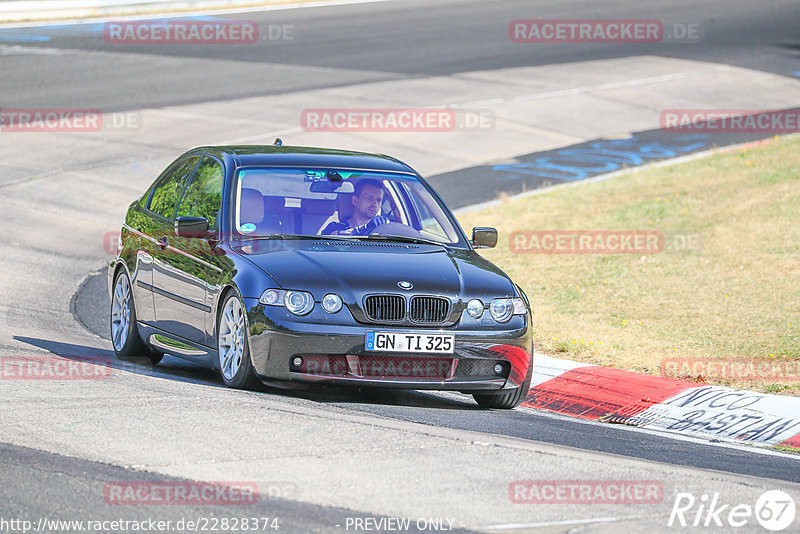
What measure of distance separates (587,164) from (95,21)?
17.2 meters

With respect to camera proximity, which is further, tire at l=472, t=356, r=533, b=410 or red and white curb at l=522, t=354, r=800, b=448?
red and white curb at l=522, t=354, r=800, b=448

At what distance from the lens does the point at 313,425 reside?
23.5ft

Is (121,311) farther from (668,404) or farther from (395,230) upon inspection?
(668,404)

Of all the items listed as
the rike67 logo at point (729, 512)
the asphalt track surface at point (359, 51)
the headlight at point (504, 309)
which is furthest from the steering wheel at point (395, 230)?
the asphalt track surface at point (359, 51)

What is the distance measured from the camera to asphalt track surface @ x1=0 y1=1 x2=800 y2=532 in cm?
617

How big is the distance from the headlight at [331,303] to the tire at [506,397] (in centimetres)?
135

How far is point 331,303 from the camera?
26.6 feet

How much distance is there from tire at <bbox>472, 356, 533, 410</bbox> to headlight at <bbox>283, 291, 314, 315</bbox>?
1471 millimetres

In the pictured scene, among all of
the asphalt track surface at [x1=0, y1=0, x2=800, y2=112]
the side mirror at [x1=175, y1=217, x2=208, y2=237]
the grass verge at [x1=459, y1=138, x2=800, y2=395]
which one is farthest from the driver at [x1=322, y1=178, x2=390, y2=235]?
the asphalt track surface at [x1=0, y1=0, x2=800, y2=112]

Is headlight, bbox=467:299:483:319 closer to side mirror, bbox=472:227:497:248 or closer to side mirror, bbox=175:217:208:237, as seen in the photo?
side mirror, bbox=472:227:497:248

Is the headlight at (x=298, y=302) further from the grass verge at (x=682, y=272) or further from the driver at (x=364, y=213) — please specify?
the grass verge at (x=682, y=272)

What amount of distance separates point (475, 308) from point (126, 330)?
3.18 metres

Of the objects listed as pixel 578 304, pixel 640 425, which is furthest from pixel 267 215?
pixel 578 304

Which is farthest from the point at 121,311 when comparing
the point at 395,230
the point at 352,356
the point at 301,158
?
the point at 352,356
